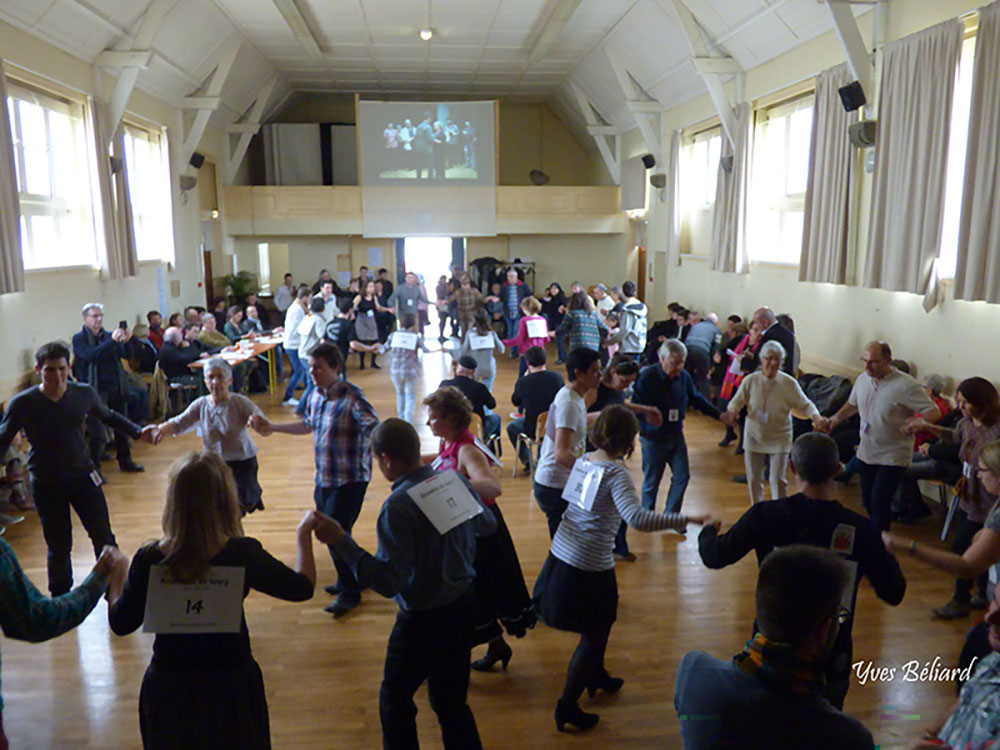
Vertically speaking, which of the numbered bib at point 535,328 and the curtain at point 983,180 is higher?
the curtain at point 983,180

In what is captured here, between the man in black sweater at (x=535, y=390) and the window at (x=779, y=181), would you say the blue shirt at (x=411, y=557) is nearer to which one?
the man in black sweater at (x=535, y=390)

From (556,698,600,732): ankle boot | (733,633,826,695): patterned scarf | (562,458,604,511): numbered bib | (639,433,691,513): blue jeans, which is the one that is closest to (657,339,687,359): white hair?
(639,433,691,513): blue jeans

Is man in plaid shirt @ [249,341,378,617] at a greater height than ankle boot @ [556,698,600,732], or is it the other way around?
man in plaid shirt @ [249,341,378,617]

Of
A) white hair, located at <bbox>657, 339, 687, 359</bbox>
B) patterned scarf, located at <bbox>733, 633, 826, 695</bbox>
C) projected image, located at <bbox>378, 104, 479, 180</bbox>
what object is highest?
projected image, located at <bbox>378, 104, 479, 180</bbox>

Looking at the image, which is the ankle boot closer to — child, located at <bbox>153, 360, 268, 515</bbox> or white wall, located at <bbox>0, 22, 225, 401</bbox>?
child, located at <bbox>153, 360, 268, 515</bbox>

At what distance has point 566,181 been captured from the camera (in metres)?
18.7

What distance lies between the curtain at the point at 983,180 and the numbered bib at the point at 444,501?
183 inches

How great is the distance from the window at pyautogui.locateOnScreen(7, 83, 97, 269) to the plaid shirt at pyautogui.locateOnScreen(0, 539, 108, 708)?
21.7ft

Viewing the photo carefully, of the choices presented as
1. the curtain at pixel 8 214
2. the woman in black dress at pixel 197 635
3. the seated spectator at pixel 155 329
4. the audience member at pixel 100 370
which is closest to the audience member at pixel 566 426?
the woman in black dress at pixel 197 635

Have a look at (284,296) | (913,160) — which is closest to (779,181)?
(913,160)

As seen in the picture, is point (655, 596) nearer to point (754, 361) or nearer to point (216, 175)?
point (754, 361)

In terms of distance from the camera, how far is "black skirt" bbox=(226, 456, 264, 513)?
4.28 m

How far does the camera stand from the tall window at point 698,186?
1142 centimetres

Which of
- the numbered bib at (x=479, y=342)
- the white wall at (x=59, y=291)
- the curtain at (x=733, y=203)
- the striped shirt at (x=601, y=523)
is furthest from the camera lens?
the curtain at (x=733, y=203)
